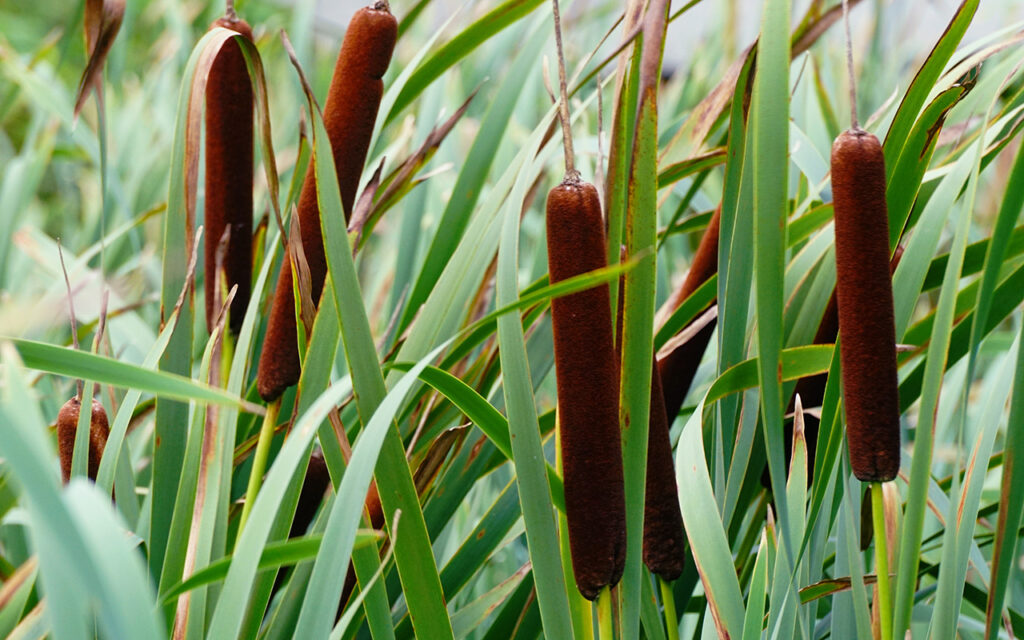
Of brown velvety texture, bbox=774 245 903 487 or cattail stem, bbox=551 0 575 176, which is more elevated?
cattail stem, bbox=551 0 575 176

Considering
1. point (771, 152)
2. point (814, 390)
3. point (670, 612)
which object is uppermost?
point (771, 152)

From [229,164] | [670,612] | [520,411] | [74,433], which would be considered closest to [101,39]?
[229,164]

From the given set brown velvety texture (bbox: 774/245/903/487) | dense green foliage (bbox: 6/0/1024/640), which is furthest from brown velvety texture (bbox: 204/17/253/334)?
brown velvety texture (bbox: 774/245/903/487)

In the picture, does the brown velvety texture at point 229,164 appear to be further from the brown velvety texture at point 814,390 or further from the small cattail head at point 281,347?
the brown velvety texture at point 814,390

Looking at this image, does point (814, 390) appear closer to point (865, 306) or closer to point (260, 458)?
point (865, 306)

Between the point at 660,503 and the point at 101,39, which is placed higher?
the point at 101,39

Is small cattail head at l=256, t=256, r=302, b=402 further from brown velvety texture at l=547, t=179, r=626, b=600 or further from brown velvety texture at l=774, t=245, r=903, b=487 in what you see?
brown velvety texture at l=774, t=245, r=903, b=487

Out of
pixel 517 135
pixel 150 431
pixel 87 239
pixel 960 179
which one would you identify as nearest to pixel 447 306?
pixel 960 179

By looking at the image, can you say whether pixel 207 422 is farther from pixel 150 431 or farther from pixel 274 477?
pixel 150 431
